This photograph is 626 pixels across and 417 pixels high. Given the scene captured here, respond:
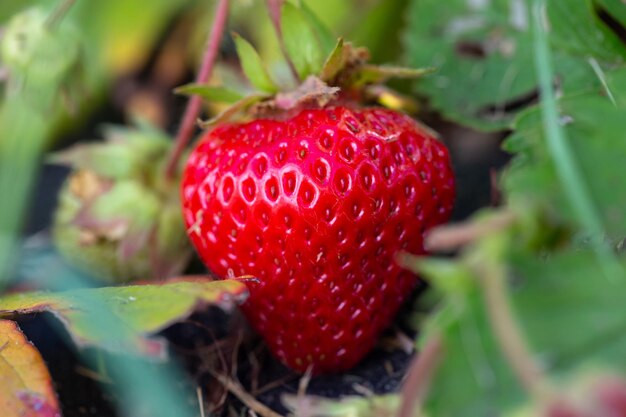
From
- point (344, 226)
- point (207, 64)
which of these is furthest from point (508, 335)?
point (207, 64)

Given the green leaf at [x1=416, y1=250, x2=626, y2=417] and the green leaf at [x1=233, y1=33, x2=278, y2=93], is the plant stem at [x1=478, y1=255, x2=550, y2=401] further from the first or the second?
the green leaf at [x1=233, y1=33, x2=278, y2=93]

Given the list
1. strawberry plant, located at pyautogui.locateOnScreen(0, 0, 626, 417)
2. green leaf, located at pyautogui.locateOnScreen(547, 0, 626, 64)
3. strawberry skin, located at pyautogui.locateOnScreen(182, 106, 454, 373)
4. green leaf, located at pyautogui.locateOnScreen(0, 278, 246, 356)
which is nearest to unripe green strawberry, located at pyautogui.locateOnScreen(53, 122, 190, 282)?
strawberry plant, located at pyautogui.locateOnScreen(0, 0, 626, 417)

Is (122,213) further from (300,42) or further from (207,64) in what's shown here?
(300,42)

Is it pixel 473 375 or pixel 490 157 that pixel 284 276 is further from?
pixel 490 157

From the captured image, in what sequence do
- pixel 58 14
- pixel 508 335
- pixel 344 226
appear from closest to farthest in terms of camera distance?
pixel 508 335
pixel 344 226
pixel 58 14

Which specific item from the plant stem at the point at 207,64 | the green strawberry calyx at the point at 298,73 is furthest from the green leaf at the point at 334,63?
the plant stem at the point at 207,64

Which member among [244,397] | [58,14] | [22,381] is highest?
[58,14]
